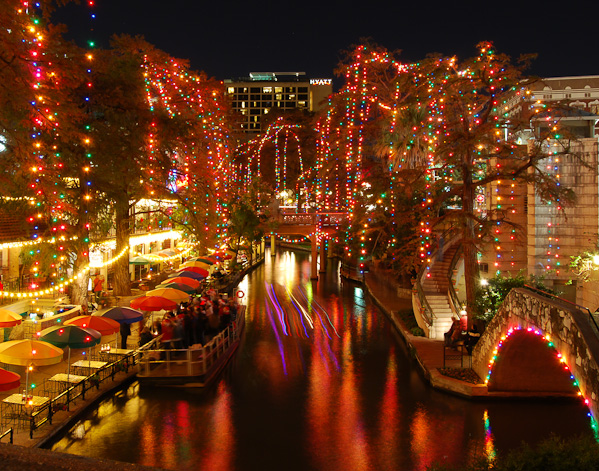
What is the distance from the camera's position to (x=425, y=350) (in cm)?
1998

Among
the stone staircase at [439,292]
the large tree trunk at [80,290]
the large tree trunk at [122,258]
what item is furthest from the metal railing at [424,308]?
the large tree trunk at [80,290]

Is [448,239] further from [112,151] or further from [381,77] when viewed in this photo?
[112,151]

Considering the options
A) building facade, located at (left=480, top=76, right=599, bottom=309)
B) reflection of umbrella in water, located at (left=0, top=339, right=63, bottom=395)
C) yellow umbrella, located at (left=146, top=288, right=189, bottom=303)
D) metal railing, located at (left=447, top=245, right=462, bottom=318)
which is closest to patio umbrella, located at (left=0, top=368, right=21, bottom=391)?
reflection of umbrella in water, located at (left=0, top=339, right=63, bottom=395)

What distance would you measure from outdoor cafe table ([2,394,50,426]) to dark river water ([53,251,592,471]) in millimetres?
989

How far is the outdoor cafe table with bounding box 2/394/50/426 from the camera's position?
11754 millimetres

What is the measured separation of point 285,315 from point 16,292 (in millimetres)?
13748

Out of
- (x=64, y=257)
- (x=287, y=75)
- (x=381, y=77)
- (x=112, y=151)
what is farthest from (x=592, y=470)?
(x=287, y=75)

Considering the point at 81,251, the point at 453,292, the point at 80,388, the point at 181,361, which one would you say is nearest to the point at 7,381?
the point at 80,388

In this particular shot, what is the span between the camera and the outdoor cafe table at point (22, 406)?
11754 mm

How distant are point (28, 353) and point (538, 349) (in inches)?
499

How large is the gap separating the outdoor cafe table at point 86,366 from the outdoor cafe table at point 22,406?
287cm

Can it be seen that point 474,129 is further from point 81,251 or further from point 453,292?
point 81,251

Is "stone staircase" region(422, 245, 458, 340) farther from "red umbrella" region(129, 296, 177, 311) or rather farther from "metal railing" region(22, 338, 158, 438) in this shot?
"metal railing" region(22, 338, 158, 438)

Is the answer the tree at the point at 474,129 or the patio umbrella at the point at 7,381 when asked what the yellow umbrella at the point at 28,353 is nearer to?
the patio umbrella at the point at 7,381
